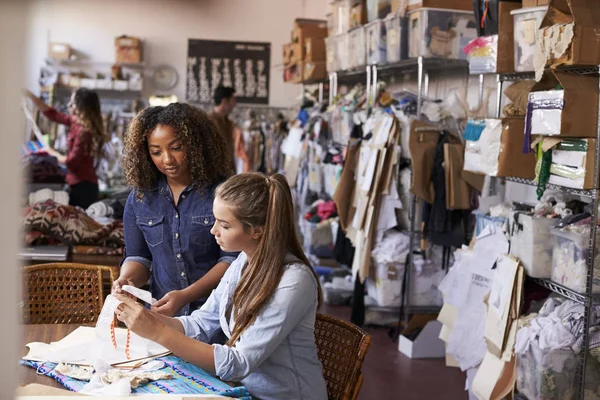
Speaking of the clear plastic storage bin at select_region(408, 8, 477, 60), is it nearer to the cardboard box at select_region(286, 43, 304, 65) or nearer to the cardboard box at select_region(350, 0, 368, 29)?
the cardboard box at select_region(350, 0, 368, 29)

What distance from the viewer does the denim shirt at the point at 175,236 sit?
268 cm

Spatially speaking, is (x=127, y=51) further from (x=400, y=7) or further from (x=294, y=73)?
(x=400, y=7)

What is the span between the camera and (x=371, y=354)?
5.08 meters

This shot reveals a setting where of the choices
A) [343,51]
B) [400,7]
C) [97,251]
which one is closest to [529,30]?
[400,7]

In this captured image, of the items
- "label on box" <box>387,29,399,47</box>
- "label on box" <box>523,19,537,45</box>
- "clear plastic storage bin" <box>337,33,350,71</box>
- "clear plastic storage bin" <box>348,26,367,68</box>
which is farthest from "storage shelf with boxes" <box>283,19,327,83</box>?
"label on box" <box>523,19,537,45</box>

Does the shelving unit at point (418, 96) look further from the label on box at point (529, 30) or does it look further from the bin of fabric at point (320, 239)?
the label on box at point (529, 30)

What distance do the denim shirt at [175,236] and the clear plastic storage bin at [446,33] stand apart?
2.89m

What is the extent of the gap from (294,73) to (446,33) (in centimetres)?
381

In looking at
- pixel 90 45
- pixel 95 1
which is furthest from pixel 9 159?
pixel 90 45

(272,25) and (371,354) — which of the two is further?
(272,25)


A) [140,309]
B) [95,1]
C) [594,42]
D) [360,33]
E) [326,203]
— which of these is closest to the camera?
[95,1]

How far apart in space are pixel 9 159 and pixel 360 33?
6170 mm

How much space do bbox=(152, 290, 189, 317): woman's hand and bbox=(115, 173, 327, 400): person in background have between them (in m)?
0.11

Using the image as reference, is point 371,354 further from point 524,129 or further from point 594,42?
point 594,42
